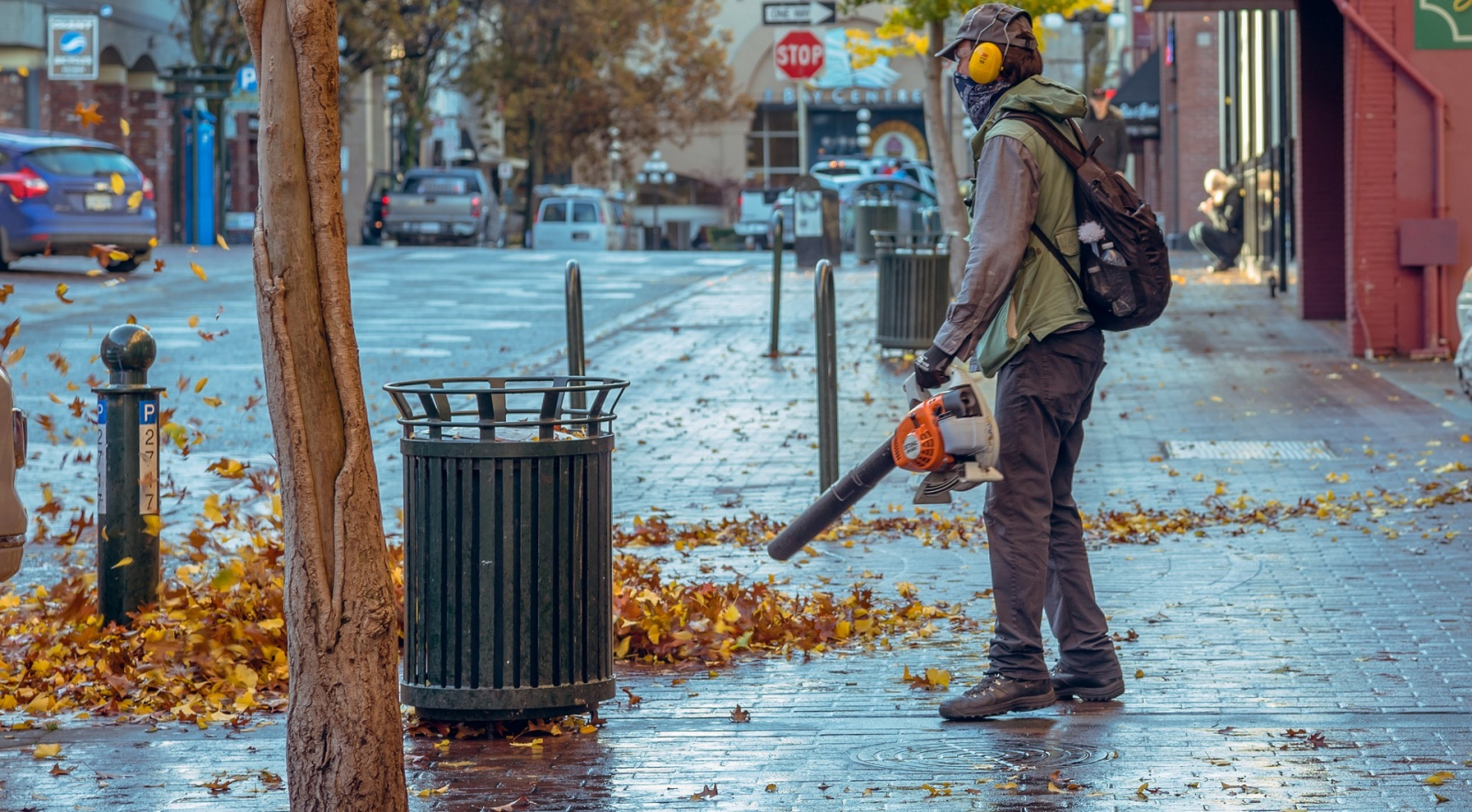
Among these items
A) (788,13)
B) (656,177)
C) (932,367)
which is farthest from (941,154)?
(656,177)

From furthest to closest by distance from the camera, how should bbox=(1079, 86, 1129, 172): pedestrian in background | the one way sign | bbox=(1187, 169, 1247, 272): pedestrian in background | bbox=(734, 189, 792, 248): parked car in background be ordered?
1. bbox=(734, 189, 792, 248): parked car in background
2. bbox=(1187, 169, 1247, 272): pedestrian in background
3. the one way sign
4. bbox=(1079, 86, 1129, 172): pedestrian in background

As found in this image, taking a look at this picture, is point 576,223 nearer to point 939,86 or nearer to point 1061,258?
point 939,86

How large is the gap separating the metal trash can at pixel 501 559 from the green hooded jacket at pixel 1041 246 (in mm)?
1105

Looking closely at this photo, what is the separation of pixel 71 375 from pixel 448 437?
34.5 feet

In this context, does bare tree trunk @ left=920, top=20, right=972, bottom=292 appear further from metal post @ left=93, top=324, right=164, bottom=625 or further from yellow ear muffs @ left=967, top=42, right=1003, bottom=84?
yellow ear muffs @ left=967, top=42, right=1003, bottom=84

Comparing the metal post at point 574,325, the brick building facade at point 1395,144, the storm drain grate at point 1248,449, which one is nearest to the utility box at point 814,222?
the brick building facade at point 1395,144

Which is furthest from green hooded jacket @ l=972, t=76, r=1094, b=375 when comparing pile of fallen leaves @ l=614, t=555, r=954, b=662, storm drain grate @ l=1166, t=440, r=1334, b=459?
storm drain grate @ l=1166, t=440, r=1334, b=459

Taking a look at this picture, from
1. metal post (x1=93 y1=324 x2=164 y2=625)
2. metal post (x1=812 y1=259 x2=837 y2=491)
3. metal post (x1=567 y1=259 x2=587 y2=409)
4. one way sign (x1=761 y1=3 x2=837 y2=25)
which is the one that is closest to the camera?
metal post (x1=93 y1=324 x2=164 y2=625)

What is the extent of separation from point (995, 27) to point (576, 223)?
A: 35.9 m

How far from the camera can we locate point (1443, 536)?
26.2ft

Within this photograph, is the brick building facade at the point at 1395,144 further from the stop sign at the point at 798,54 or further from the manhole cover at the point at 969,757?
the manhole cover at the point at 969,757

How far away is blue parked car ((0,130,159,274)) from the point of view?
22.5 meters

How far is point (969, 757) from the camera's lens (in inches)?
194

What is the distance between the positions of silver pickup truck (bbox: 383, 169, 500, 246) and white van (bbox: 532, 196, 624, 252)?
5.13 feet
